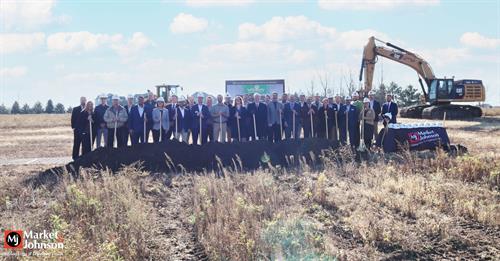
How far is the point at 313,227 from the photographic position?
717 centimetres

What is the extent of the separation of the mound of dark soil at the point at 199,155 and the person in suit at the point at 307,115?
4.58ft

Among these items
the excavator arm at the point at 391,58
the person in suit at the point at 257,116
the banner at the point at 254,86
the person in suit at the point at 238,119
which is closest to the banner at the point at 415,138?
the person in suit at the point at 257,116

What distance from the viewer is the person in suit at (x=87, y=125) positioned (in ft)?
43.5

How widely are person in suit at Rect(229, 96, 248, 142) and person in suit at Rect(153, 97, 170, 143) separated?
6.30ft

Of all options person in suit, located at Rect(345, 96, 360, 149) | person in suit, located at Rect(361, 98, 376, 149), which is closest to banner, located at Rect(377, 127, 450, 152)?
person in suit, located at Rect(361, 98, 376, 149)

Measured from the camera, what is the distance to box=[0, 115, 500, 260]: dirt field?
21.1 ft

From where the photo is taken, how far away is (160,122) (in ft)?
45.6

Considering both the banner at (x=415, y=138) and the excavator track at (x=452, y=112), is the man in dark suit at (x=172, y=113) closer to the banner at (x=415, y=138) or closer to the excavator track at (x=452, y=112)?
the banner at (x=415, y=138)

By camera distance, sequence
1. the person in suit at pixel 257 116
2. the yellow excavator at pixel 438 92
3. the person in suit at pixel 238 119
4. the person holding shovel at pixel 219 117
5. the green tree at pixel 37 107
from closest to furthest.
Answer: the person holding shovel at pixel 219 117 → the person in suit at pixel 238 119 → the person in suit at pixel 257 116 → the yellow excavator at pixel 438 92 → the green tree at pixel 37 107

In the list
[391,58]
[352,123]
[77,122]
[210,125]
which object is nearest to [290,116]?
[352,123]

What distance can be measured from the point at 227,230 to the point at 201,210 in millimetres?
1757

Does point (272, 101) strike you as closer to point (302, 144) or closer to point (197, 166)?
point (302, 144)

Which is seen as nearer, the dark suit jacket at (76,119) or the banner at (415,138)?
the dark suit jacket at (76,119)

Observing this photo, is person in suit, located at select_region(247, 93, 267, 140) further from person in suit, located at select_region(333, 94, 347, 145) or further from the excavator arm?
the excavator arm
